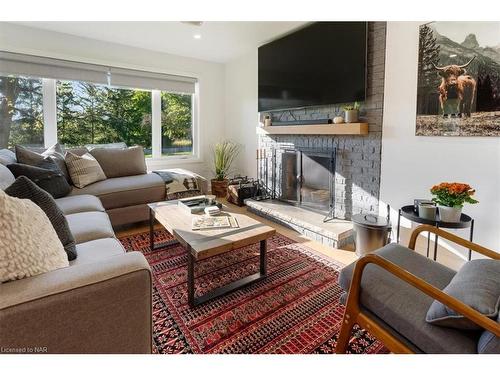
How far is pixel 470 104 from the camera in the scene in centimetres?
212

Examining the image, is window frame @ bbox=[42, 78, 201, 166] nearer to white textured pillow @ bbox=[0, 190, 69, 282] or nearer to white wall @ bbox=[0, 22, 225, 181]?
white wall @ bbox=[0, 22, 225, 181]

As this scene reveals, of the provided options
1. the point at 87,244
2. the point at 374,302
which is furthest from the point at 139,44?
the point at 374,302

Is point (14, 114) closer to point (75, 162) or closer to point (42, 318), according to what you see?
point (75, 162)

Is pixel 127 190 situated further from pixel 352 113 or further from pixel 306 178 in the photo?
pixel 352 113

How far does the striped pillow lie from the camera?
2980mm

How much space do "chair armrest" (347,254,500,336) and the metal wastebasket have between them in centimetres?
121

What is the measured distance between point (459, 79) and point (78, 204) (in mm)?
3236

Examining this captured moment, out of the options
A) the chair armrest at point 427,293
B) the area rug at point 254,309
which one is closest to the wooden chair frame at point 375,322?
the chair armrest at point 427,293

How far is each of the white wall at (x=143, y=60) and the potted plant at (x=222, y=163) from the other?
35 cm

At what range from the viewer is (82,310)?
0.92 m

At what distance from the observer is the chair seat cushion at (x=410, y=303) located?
3.21 feet

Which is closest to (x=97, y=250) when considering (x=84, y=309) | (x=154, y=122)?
(x=84, y=309)

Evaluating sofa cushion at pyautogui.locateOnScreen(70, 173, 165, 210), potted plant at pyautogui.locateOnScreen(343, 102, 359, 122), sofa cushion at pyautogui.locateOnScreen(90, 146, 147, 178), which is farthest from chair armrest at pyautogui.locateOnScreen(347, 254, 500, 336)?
sofa cushion at pyautogui.locateOnScreen(90, 146, 147, 178)

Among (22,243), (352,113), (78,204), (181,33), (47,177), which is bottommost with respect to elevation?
(78,204)
